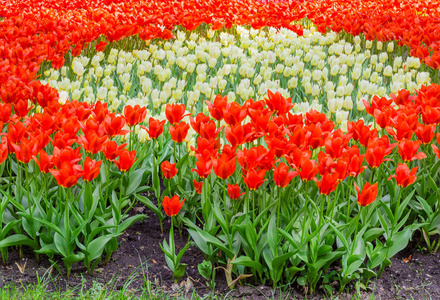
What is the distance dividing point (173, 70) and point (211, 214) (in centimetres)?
374

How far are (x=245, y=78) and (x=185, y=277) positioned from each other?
3298 millimetres

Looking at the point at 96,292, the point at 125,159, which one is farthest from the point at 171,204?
the point at 96,292

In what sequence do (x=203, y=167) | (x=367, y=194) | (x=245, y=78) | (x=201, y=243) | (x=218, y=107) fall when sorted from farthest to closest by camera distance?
(x=245, y=78)
(x=218, y=107)
(x=201, y=243)
(x=203, y=167)
(x=367, y=194)

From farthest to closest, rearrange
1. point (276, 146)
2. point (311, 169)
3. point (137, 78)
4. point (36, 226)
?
point (137, 78)
point (36, 226)
point (276, 146)
point (311, 169)

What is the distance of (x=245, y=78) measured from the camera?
5.72 m

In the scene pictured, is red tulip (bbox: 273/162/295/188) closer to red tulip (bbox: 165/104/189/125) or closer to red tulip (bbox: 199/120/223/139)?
red tulip (bbox: 199/120/223/139)

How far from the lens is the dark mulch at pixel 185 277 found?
271cm

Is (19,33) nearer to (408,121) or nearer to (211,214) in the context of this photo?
(211,214)

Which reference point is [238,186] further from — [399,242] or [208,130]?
[399,242]

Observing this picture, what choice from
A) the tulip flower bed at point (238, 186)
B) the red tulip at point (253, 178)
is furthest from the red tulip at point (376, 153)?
the red tulip at point (253, 178)

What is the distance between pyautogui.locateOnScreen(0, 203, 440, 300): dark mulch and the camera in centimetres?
271

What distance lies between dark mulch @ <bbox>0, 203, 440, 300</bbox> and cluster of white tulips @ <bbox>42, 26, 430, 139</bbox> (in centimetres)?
101

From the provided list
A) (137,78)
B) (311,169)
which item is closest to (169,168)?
(311,169)

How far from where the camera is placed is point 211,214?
9.41ft
